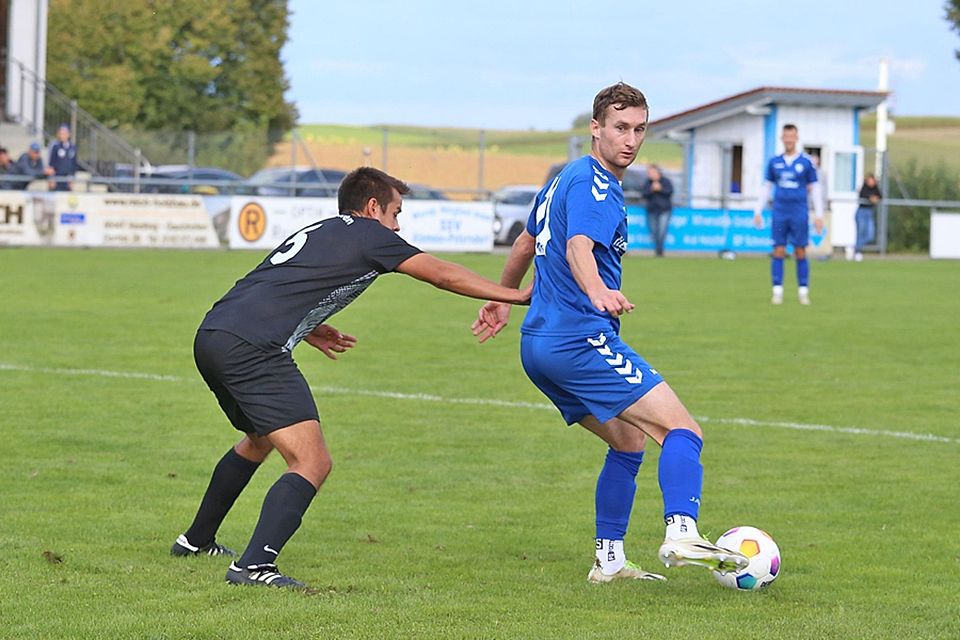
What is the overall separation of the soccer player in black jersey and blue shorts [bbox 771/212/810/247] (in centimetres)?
1486

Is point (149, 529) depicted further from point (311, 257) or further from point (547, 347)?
point (547, 347)

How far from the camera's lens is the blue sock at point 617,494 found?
20.2 feet

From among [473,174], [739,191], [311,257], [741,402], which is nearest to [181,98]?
[473,174]

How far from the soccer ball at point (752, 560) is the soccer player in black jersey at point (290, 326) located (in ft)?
3.99

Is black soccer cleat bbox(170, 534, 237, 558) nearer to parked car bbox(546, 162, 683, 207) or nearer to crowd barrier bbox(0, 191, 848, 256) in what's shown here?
crowd barrier bbox(0, 191, 848, 256)

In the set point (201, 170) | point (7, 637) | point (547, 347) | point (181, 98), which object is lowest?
point (7, 637)

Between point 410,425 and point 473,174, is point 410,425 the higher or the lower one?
the lower one

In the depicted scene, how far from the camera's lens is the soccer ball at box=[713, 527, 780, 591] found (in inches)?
227

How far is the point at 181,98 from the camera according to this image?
62375 millimetres

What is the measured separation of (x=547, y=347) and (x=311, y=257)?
964 mm

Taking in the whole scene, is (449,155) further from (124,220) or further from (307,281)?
(307,281)

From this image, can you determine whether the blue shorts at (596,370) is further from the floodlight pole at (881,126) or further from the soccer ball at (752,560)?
the floodlight pole at (881,126)

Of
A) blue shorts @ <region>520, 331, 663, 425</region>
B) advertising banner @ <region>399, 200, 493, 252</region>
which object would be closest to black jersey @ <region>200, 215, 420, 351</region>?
blue shorts @ <region>520, 331, 663, 425</region>

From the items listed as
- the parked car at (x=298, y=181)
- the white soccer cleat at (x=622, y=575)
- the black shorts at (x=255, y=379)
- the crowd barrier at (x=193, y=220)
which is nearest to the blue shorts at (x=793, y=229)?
the crowd barrier at (x=193, y=220)
